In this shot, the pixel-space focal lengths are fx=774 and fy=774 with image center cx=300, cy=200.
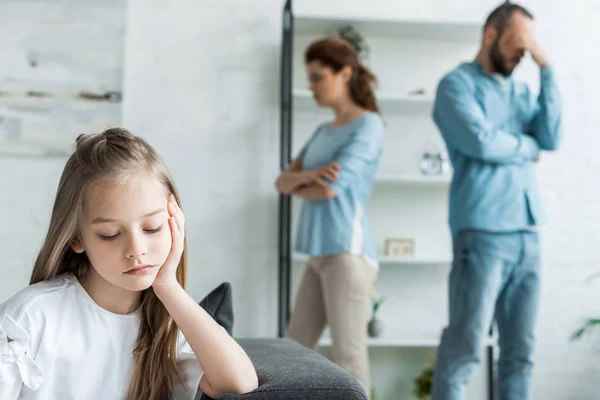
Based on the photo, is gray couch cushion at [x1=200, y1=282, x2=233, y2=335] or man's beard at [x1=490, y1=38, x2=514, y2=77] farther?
man's beard at [x1=490, y1=38, x2=514, y2=77]

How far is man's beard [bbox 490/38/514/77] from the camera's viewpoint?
7.94ft

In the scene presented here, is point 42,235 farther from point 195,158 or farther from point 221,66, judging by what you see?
point 221,66

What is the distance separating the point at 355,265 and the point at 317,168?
0.37 metres

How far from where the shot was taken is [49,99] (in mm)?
3426

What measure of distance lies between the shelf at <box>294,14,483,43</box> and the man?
2.97 ft

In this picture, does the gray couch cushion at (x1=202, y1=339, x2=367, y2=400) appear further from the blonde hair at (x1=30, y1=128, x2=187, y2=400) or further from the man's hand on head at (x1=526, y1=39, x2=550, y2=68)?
the man's hand on head at (x1=526, y1=39, x2=550, y2=68)

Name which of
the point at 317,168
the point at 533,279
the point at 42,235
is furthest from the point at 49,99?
the point at 533,279

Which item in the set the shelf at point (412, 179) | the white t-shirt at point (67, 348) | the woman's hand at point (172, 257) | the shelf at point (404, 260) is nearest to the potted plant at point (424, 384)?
the shelf at point (404, 260)

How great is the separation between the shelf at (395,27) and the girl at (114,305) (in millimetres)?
2214

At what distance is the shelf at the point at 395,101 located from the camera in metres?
3.24

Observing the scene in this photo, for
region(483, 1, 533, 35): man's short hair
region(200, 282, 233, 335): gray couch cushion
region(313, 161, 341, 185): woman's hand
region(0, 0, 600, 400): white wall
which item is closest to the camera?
region(200, 282, 233, 335): gray couch cushion

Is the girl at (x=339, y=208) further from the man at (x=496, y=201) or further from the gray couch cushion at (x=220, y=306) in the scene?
the gray couch cushion at (x=220, y=306)

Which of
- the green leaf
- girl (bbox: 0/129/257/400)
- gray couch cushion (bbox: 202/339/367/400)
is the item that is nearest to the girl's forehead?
girl (bbox: 0/129/257/400)

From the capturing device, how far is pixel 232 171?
3.50m
